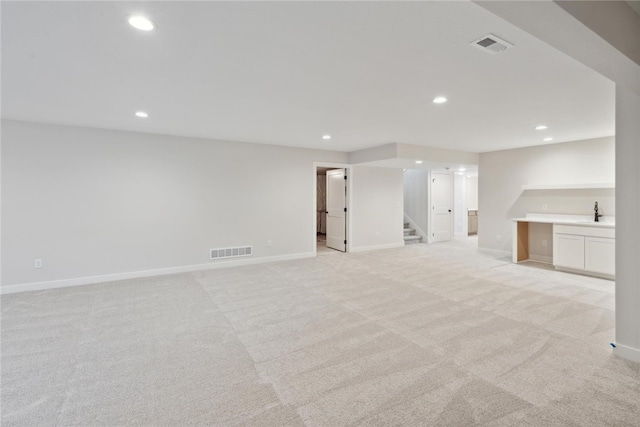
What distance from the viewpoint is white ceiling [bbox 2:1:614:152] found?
1.90 metres

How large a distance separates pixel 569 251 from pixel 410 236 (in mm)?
4222

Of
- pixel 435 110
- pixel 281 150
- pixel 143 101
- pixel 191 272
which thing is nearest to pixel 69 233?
pixel 191 272

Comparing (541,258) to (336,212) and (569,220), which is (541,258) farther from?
(336,212)

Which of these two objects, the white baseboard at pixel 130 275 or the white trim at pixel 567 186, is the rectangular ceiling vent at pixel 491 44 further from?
the white baseboard at pixel 130 275

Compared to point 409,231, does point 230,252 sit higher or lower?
lower

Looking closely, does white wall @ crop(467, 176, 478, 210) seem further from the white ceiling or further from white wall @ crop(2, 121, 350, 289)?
white wall @ crop(2, 121, 350, 289)

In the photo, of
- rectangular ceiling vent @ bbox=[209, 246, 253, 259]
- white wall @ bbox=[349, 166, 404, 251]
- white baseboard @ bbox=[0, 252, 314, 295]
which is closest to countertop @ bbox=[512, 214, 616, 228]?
white wall @ bbox=[349, 166, 404, 251]

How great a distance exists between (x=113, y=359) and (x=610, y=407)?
11.9 ft

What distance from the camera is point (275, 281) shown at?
4836 mm

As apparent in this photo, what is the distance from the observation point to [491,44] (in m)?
2.21

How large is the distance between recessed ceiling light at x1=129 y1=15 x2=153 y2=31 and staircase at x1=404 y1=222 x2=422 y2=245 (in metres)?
7.97

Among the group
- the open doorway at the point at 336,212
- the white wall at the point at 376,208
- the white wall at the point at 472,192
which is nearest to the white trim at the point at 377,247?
the white wall at the point at 376,208

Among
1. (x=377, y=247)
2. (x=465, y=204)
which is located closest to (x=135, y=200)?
(x=377, y=247)

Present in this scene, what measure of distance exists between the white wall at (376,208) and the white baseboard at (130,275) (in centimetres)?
182
